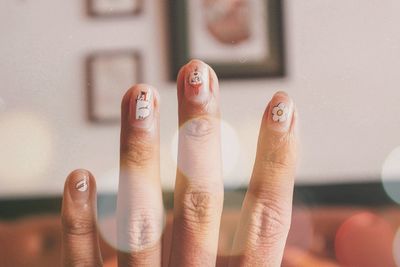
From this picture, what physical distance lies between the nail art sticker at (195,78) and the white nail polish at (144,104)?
5 centimetres

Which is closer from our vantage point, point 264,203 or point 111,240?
point 264,203

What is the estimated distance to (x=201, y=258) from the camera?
682mm

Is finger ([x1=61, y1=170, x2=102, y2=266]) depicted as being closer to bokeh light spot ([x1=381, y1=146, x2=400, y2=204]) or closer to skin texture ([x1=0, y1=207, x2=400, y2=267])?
skin texture ([x1=0, y1=207, x2=400, y2=267])

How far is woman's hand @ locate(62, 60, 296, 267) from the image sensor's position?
0.66 m

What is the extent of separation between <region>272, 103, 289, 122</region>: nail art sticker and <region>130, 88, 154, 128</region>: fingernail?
0.15m

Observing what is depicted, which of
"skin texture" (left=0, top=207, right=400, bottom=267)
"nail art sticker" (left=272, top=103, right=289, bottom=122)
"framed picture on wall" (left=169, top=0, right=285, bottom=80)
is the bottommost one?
"skin texture" (left=0, top=207, right=400, bottom=267)

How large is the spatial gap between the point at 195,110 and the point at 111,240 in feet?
3.20

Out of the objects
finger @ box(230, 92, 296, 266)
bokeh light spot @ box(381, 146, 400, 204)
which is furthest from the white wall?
finger @ box(230, 92, 296, 266)

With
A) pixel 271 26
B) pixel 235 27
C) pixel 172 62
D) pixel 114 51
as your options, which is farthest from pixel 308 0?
pixel 114 51

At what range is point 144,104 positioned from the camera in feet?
2.08

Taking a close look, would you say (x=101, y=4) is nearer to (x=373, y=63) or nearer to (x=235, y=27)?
(x=235, y=27)

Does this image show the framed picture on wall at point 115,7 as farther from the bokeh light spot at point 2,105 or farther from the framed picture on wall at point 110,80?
the bokeh light spot at point 2,105

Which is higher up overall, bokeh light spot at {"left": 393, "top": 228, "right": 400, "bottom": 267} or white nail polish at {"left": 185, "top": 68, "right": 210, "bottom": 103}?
white nail polish at {"left": 185, "top": 68, "right": 210, "bottom": 103}

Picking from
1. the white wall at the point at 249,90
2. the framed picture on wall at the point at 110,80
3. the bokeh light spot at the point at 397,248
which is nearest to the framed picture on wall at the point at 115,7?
the white wall at the point at 249,90
